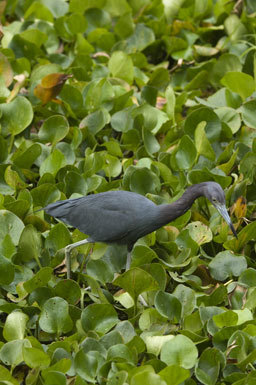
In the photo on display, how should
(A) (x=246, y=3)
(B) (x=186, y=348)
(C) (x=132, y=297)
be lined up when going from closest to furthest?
(B) (x=186, y=348) → (C) (x=132, y=297) → (A) (x=246, y=3)

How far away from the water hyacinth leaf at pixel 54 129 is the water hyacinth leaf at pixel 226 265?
1452 millimetres

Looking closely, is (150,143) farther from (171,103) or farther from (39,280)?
(39,280)

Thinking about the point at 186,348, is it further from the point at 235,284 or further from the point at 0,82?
the point at 0,82

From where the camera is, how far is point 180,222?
475cm

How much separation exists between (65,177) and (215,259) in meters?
1.11

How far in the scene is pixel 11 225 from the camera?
4523mm

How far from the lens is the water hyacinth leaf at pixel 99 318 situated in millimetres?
3982

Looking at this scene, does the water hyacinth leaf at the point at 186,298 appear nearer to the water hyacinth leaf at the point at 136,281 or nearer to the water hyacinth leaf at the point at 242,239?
the water hyacinth leaf at the point at 136,281

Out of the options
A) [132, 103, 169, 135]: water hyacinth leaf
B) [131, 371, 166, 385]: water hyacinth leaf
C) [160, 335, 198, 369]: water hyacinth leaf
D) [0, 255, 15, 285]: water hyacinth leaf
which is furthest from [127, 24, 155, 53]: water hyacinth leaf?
[131, 371, 166, 385]: water hyacinth leaf

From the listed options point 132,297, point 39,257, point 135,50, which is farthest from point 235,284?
point 135,50

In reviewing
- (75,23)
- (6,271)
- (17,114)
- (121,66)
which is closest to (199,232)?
(6,271)

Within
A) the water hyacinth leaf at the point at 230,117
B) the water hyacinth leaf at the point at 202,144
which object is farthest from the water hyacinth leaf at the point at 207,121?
the water hyacinth leaf at the point at 202,144

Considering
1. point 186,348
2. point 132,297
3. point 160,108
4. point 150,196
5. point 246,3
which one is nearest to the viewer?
point 186,348

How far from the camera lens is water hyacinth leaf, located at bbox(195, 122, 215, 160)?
16.5 ft
